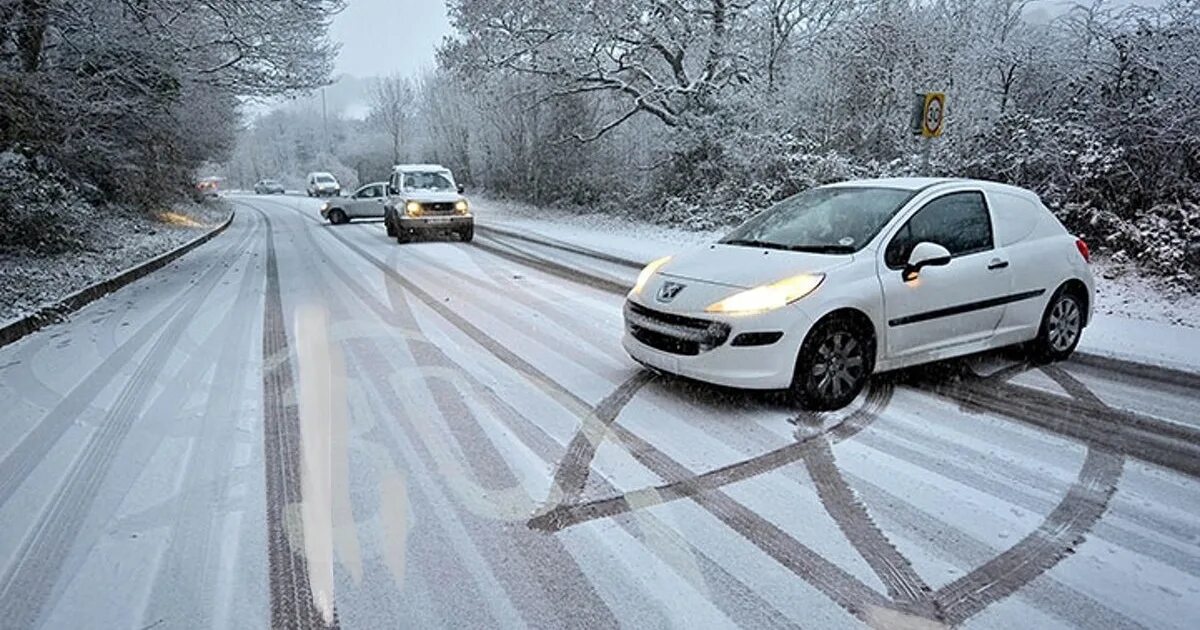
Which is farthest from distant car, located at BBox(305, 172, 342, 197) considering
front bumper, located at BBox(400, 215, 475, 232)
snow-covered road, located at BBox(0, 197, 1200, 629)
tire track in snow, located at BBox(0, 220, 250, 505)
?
snow-covered road, located at BBox(0, 197, 1200, 629)

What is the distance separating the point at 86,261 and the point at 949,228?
42.2 feet

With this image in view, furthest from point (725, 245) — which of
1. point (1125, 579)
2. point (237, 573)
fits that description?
point (237, 573)

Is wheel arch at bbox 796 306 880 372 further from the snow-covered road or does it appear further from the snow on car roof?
the snow on car roof

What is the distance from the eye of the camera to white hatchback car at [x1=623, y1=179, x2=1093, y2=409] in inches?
170

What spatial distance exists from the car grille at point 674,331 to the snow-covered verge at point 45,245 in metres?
6.76

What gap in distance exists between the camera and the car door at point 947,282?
4605mm

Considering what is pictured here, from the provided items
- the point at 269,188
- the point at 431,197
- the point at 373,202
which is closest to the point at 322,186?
the point at 269,188

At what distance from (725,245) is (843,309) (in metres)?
1.28

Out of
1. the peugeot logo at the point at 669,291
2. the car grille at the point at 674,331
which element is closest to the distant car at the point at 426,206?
the car grille at the point at 674,331

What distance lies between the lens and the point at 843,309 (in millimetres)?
4375

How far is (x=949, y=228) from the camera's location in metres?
4.97

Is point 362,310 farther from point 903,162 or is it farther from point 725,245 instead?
point 903,162

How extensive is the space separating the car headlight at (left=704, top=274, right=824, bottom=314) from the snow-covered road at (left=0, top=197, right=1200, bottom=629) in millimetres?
718

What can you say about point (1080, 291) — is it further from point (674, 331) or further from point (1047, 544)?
point (674, 331)
